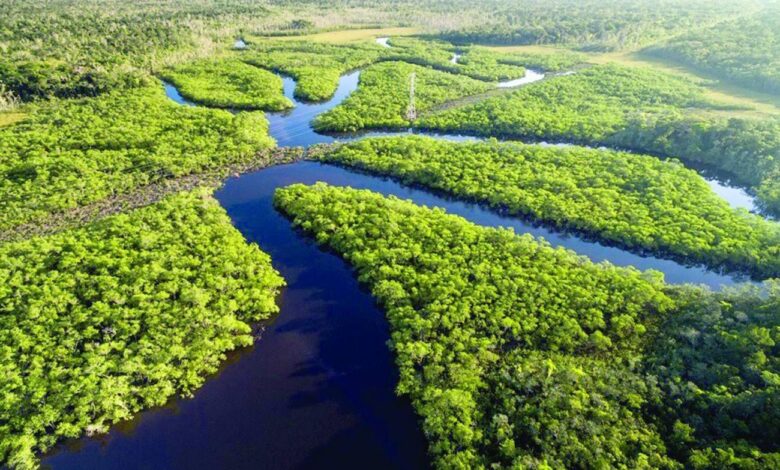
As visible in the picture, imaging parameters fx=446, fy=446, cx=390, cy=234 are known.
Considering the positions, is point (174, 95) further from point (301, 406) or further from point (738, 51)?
point (738, 51)

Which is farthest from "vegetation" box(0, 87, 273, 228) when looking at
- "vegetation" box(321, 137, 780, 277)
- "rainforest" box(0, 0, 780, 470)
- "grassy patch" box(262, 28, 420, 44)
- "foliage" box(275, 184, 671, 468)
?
"grassy patch" box(262, 28, 420, 44)

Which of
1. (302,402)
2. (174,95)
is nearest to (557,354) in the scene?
(302,402)

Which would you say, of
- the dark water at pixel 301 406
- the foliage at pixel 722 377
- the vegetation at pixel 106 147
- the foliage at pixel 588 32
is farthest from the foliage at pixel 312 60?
the foliage at pixel 722 377

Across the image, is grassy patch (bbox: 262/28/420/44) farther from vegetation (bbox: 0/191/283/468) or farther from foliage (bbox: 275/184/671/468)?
vegetation (bbox: 0/191/283/468)

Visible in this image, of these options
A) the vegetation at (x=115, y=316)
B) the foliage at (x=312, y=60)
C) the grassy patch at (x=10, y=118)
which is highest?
the foliage at (x=312, y=60)

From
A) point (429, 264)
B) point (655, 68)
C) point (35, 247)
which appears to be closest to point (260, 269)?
point (429, 264)

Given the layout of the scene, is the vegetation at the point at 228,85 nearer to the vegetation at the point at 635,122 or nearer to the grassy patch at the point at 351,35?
the vegetation at the point at 635,122
